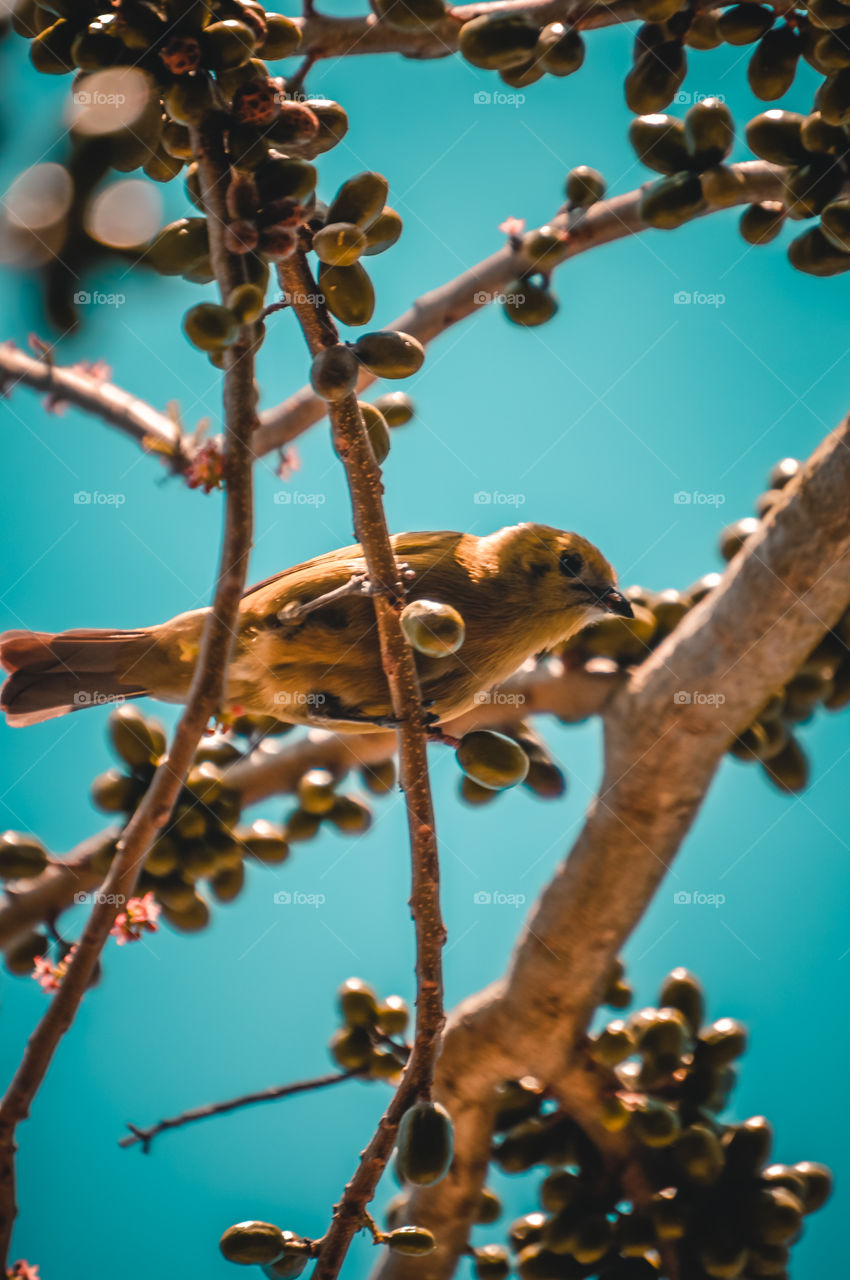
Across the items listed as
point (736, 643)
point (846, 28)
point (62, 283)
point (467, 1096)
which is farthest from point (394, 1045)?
point (846, 28)

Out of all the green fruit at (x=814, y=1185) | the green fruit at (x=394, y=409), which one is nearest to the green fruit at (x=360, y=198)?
the green fruit at (x=394, y=409)

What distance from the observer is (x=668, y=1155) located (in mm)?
2484

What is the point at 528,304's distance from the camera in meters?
2.44

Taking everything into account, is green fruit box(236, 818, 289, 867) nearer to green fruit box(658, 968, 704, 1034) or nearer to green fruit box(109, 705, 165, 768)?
green fruit box(109, 705, 165, 768)

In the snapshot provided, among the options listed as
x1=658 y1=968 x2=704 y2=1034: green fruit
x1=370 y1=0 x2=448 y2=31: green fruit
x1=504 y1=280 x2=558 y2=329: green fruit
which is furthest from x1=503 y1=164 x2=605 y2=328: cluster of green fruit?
x1=658 y1=968 x2=704 y2=1034: green fruit

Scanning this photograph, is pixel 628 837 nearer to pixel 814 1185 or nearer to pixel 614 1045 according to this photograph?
pixel 614 1045

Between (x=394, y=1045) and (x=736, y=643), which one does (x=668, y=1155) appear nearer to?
(x=394, y=1045)

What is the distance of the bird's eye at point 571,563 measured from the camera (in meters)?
2.94

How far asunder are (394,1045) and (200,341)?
5.60ft

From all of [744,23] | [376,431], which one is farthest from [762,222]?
[376,431]

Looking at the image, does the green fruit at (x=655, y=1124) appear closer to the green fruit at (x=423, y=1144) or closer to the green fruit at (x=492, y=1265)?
the green fruit at (x=492, y=1265)

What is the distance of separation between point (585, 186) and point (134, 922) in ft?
6.77
